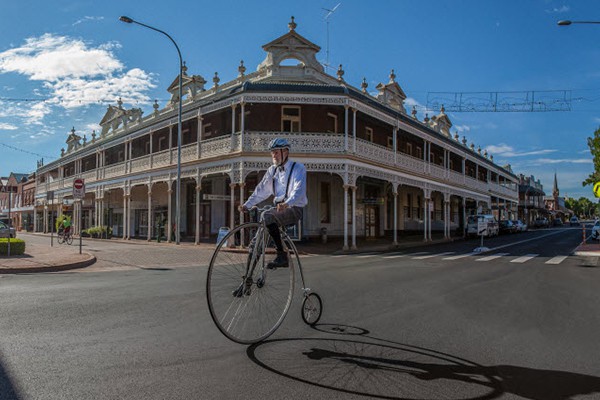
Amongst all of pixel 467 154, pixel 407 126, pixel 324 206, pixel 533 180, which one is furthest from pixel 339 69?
pixel 533 180

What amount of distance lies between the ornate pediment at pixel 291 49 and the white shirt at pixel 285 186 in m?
19.4

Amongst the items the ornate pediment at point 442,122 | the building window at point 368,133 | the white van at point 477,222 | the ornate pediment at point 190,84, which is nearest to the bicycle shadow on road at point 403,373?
the building window at point 368,133

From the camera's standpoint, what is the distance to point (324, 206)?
25.8 m

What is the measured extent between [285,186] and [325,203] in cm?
2117

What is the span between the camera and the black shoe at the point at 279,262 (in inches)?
185

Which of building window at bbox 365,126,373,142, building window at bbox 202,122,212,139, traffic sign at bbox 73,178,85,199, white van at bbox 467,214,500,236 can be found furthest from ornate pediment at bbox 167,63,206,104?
white van at bbox 467,214,500,236

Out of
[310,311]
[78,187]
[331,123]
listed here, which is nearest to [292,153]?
[331,123]

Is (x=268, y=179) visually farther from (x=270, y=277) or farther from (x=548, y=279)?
(x=548, y=279)

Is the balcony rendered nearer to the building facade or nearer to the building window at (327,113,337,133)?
the building facade

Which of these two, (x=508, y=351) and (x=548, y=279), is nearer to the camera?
(x=508, y=351)

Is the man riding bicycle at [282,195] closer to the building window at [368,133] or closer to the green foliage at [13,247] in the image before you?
the green foliage at [13,247]

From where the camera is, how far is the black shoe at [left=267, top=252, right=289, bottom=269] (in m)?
4.71

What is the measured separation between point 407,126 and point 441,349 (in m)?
23.5

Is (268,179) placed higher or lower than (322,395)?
higher
